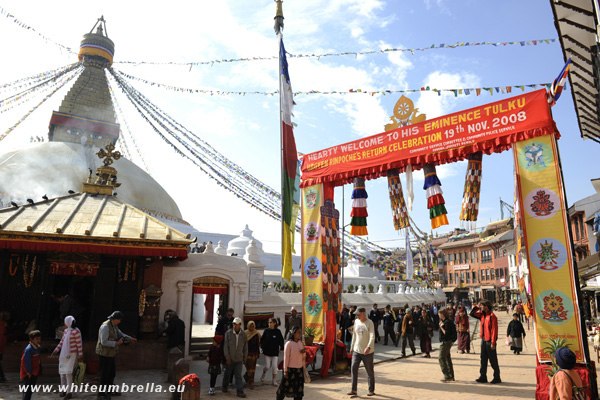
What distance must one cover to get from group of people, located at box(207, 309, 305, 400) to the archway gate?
2150 mm

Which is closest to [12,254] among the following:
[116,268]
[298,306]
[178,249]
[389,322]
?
[116,268]

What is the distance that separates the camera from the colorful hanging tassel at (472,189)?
995cm

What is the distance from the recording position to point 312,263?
11.9m

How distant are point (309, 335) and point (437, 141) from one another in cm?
626

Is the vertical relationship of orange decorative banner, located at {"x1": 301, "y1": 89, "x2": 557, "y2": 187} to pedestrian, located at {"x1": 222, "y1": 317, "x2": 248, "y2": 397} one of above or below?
above

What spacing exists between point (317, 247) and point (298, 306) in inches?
190

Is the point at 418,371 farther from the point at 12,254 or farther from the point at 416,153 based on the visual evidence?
the point at 12,254

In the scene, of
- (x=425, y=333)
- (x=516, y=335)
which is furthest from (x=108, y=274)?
Result: (x=516, y=335)

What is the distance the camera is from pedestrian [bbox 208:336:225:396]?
28.1 ft

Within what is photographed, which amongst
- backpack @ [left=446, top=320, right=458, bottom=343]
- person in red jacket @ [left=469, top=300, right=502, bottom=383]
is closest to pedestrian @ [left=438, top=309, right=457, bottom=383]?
backpack @ [left=446, top=320, right=458, bottom=343]

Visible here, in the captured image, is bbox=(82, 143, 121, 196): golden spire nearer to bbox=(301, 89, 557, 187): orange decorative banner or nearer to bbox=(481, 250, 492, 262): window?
bbox=(301, 89, 557, 187): orange decorative banner

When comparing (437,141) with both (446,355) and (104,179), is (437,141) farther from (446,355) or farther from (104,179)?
(104,179)

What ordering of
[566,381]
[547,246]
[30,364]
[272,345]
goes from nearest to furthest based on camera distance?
[566,381]
[30,364]
[547,246]
[272,345]

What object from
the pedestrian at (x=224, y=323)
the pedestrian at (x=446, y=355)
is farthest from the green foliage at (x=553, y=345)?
the pedestrian at (x=224, y=323)
